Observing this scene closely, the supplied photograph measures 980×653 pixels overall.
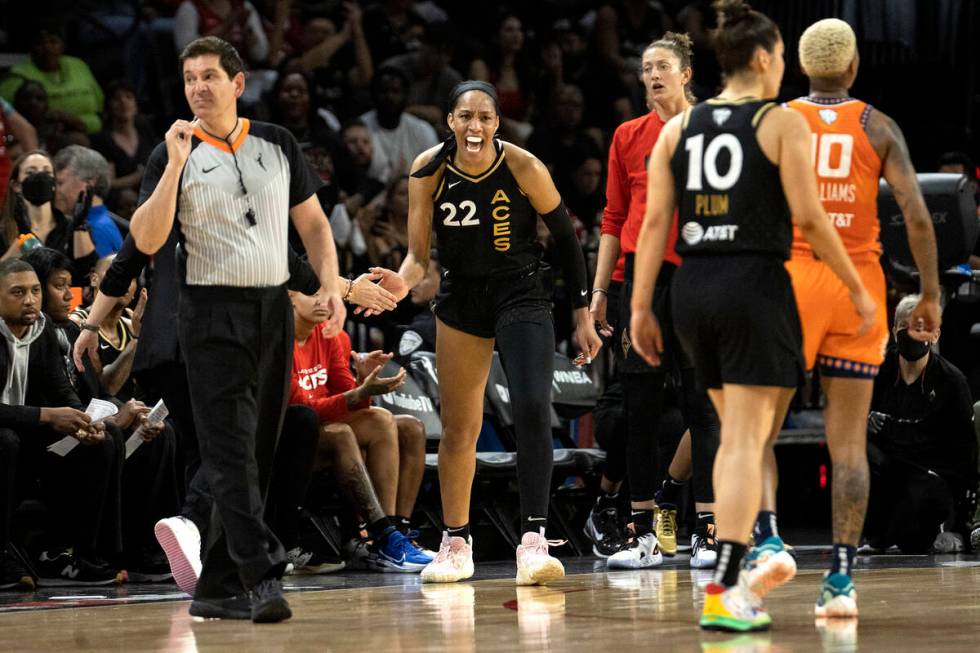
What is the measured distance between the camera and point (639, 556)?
6.51 m

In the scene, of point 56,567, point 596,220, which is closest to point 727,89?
point 56,567

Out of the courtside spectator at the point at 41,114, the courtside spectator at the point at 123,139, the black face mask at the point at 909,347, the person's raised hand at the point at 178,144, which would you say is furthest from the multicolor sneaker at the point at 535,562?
the courtside spectator at the point at 41,114

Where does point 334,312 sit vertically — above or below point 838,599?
above

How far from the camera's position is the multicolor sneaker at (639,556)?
648cm

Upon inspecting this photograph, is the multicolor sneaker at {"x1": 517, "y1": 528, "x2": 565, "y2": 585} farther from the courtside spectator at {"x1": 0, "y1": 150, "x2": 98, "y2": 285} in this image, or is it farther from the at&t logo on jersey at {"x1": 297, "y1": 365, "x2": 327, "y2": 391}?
the courtside spectator at {"x1": 0, "y1": 150, "x2": 98, "y2": 285}

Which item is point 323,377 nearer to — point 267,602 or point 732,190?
point 267,602

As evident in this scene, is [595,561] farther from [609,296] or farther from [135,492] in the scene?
[135,492]

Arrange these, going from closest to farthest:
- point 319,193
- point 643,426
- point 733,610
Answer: point 733,610 < point 643,426 < point 319,193

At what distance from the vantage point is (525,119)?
38.3 feet

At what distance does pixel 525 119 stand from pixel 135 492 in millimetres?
5723

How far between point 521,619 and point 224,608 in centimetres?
90

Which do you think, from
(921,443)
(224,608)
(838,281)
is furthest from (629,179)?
(224,608)

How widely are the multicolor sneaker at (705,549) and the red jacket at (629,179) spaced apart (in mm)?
1133

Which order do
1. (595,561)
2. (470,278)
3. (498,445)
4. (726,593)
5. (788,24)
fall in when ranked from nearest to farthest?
(726,593) < (470,278) < (595,561) < (498,445) < (788,24)
